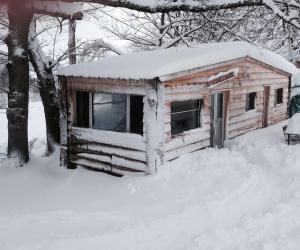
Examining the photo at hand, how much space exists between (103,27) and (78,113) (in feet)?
38.8

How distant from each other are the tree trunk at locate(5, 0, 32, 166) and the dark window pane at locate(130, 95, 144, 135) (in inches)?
132

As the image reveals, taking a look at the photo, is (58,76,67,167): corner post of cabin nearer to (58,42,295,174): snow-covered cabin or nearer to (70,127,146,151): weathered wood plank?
(58,42,295,174): snow-covered cabin

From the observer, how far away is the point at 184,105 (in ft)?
34.0

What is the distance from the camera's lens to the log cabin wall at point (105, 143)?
9.62 m

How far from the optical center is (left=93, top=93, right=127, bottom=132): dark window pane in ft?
33.5

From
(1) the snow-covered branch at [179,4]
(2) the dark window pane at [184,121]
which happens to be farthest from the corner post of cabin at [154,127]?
(1) the snow-covered branch at [179,4]

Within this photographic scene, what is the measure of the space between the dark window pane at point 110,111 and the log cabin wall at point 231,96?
1.34m

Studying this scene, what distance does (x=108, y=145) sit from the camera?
10383 mm

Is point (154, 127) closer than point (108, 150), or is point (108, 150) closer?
point (154, 127)

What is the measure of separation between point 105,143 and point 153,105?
1.99m

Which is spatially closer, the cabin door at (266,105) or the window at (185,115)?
the window at (185,115)

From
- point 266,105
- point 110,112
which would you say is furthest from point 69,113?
point 266,105

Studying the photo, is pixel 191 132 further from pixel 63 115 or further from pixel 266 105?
pixel 266 105

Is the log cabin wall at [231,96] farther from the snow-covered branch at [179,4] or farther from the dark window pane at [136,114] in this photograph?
the snow-covered branch at [179,4]
